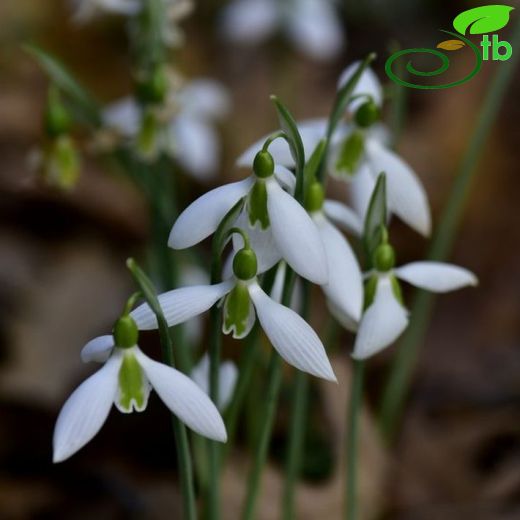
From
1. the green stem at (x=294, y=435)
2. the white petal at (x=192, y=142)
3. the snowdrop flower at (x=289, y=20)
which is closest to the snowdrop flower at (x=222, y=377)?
the green stem at (x=294, y=435)

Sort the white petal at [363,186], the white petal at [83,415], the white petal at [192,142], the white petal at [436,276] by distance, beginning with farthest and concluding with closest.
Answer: the white petal at [192,142] → the white petal at [363,186] → the white petal at [436,276] → the white petal at [83,415]

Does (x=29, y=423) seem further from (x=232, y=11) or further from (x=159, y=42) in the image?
(x=232, y=11)

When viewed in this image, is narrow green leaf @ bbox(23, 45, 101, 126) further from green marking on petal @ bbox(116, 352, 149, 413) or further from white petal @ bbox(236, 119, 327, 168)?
green marking on petal @ bbox(116, 352, 149, 413)

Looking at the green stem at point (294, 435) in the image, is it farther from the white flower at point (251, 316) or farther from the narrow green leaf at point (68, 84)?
the narrow green leaf at point (68, 84)

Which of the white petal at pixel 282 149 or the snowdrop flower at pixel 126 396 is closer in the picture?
the snowdrop flower at pixel 126 396

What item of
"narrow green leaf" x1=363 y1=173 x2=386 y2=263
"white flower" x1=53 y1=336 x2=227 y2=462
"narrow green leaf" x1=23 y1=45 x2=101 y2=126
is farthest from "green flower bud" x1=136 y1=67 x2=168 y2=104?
"white flower" x1=53 y1=336 x2=227 y2=462

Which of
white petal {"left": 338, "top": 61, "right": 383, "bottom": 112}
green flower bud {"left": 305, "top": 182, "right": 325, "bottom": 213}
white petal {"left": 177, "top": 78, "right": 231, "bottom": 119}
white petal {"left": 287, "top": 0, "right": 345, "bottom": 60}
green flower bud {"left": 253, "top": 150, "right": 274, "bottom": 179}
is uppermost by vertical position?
white petal {"left": 287, "top": 0, "right": 345, "bottom": 60}

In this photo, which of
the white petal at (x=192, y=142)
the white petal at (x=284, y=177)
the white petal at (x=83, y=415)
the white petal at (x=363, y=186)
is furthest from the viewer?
the white petal at (x=192, y=142)

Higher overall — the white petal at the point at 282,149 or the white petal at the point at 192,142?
the white petal at the point at 192,142

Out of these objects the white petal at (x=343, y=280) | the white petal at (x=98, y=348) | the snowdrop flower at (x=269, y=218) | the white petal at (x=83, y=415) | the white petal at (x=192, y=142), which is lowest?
the white petal at (x=83, y=415)
